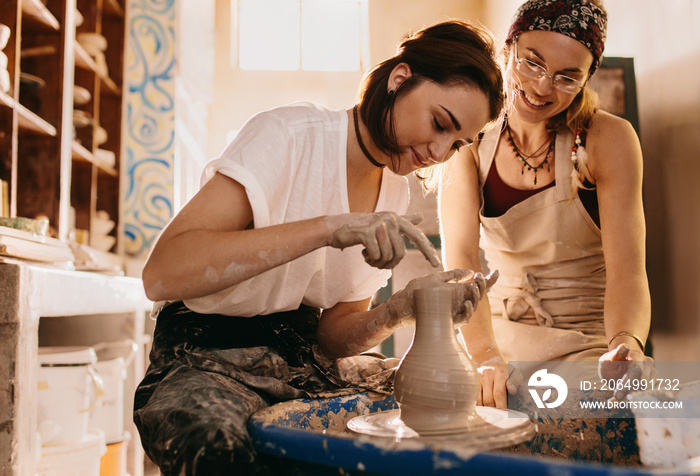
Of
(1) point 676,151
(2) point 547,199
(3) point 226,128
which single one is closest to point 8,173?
(2) point 547,199

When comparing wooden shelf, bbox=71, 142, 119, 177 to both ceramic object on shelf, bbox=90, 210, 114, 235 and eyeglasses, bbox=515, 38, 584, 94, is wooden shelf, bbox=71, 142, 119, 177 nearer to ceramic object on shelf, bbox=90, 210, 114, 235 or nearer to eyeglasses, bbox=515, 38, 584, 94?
ceramic object on shelf, bbox=90, 210, 114, 235

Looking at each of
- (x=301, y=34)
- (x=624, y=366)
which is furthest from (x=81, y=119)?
(x=301, y=34)

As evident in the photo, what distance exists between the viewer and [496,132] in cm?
187

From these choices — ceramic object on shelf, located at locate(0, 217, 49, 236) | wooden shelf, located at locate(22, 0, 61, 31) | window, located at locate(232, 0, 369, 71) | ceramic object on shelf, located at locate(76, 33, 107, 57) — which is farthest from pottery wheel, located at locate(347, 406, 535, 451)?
window, located at locate(232, 0, 369, 71)

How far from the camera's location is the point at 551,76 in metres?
1.59

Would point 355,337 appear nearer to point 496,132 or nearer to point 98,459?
point 496,132

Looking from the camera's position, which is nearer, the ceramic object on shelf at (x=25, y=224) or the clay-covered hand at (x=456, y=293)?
the clay-covered hand at (x=456, y=293)

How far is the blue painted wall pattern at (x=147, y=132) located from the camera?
359 cm

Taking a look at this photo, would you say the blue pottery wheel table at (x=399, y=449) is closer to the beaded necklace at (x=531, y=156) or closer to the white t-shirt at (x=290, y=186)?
the white t-shirt at (x=290, y=186)

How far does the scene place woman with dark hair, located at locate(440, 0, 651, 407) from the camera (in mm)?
1578

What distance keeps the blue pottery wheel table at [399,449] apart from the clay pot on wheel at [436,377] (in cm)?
8

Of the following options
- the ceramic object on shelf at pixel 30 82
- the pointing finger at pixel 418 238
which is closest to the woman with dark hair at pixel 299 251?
the pointing finger at pixel 418 238

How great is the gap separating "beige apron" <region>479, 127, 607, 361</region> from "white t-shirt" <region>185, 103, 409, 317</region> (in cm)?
59

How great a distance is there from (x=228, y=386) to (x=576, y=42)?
1.26m
